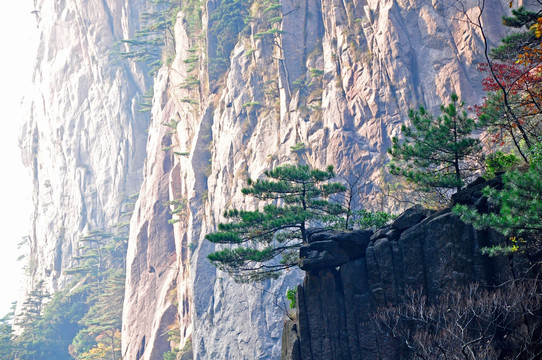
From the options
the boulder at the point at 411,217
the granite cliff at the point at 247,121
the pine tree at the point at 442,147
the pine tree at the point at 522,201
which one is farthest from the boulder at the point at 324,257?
the pine tree at the point at 522,201

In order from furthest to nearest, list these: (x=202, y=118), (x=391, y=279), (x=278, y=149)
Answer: (x=202, y=118) < (x=278, y=149) < (x=391, y=279)

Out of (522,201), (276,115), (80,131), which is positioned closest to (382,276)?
(522,201)

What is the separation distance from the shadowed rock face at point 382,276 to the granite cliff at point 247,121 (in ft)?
3.48

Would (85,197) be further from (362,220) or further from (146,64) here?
(362,220)

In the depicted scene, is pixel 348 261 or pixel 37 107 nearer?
pixel 348 261

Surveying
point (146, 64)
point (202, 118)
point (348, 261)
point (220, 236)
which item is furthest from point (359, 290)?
point (146, 64)

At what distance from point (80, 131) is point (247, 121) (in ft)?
133

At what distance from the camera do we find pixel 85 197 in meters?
73.8

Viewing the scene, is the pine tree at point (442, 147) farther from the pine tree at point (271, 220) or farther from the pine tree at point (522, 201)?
the pine tree at point (522, 201)

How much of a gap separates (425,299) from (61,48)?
3059 inches

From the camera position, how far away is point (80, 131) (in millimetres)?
76250

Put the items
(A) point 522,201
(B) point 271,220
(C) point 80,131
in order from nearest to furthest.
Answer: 1. (A) point 522,201
2. (B) point 271,220
3. (C) point 80,131

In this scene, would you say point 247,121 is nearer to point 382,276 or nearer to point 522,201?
point 382,276

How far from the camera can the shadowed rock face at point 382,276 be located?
15.9 meters
